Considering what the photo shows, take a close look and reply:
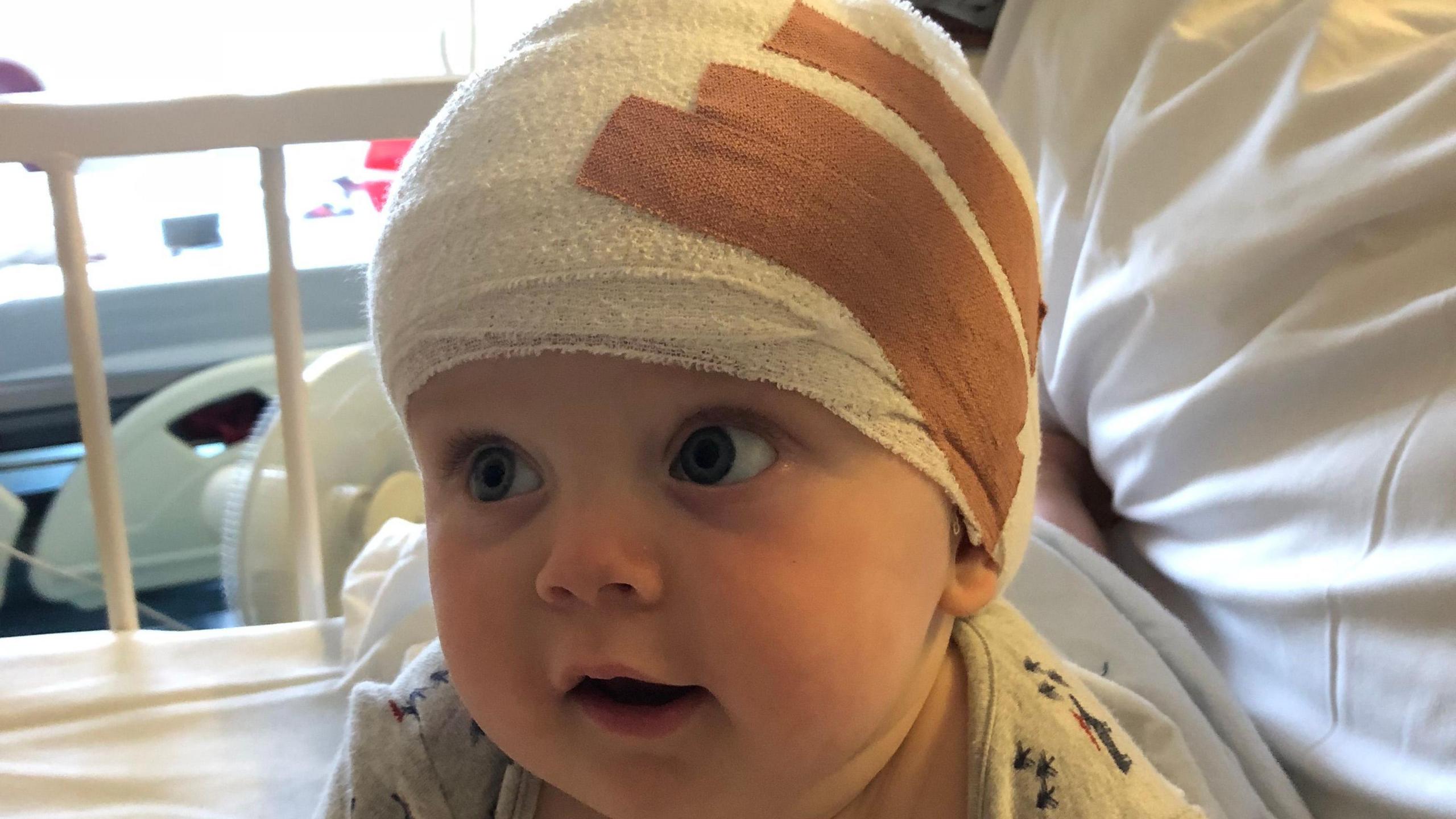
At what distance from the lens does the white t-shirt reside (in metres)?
0.65

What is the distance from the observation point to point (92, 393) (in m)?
0.89

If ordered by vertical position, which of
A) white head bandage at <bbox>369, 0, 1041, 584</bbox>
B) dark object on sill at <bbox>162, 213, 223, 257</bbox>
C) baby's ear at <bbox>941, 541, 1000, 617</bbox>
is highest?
white head bandage at <bbox>369, 0, 1041, 584</bbox>

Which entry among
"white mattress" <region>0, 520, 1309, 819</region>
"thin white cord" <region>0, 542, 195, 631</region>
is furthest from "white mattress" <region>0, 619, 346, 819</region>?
"thin white cord" <region>0, 542, 195, 631</region>

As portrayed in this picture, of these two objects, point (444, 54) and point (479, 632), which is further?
point (444, 54)

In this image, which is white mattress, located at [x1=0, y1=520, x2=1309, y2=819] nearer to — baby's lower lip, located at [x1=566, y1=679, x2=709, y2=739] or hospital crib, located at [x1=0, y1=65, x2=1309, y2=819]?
hospital crib, located at [x1=0, y1=65, x2=1309, y2=819]

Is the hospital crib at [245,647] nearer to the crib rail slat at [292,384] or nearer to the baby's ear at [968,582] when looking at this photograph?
the crib rail slat at [292,384]

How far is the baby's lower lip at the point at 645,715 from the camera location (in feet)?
1.66

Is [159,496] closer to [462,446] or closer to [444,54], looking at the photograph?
[444,54]

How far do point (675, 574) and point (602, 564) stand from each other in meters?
0.03

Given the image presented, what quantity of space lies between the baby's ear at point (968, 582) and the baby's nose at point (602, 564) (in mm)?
181

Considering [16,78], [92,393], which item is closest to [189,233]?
→ [16,78]

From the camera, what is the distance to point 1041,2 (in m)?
1.14

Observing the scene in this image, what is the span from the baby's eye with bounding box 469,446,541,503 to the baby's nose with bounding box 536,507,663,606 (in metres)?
0.04

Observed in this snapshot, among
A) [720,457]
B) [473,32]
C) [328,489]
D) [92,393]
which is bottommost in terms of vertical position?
[328,489]
